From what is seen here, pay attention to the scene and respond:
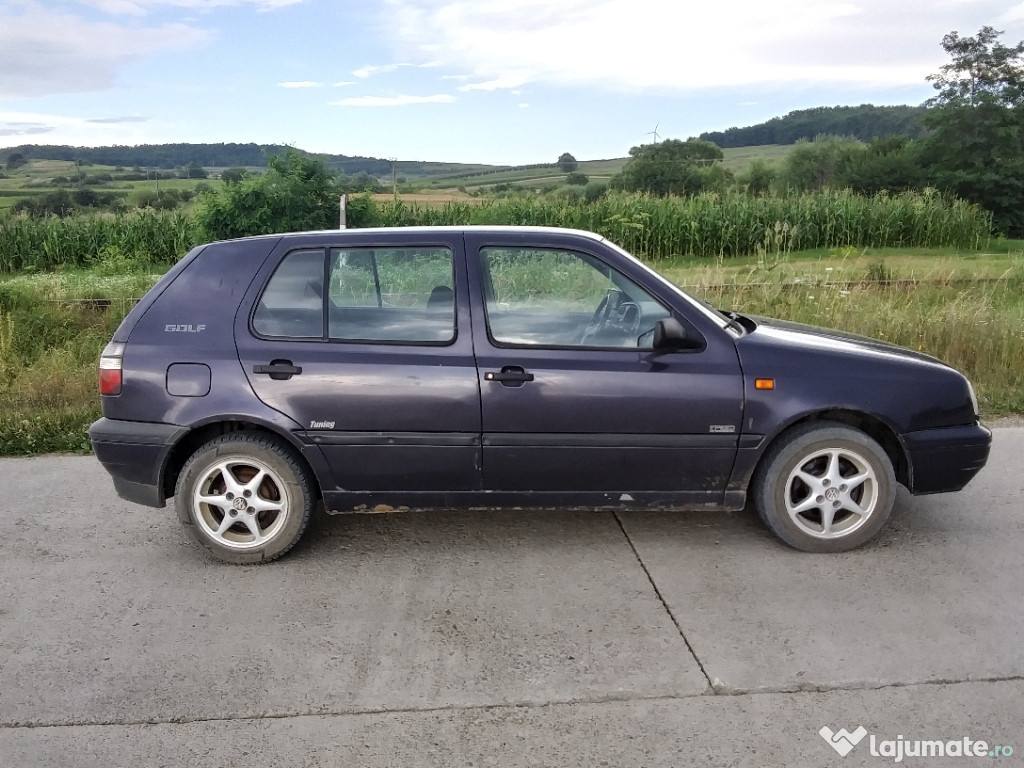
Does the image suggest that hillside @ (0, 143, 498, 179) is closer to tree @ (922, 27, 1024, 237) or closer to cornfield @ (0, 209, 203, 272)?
cornfield @ (0, 209, 203, 272)

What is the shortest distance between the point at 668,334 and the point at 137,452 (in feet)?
8.66

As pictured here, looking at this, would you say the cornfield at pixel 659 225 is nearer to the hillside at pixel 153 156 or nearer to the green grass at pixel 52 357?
the green grass at pixel 52 357

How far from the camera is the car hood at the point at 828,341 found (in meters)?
4.50

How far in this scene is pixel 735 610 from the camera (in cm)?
388

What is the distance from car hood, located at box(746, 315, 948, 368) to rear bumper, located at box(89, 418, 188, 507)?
301cm

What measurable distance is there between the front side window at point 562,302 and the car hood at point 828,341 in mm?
688

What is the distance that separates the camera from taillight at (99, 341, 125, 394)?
4.39 meters

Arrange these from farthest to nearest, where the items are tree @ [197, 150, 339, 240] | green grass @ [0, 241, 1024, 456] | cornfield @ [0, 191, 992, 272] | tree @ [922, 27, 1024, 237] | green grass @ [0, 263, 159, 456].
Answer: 1. tree @ [922, 27, 1024, 237]
2. cornfield @ [0, 191, 992, 272]
3. tree @ [197, 150, 339, 240]
4. green grass @ [0, 241, 1024, 456]
5. green grass @ [0, 263, 159, 456]

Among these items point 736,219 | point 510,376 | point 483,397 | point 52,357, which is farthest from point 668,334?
point 736,219

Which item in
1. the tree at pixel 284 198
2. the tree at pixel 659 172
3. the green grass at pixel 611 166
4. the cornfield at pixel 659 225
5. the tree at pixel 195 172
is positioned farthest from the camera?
the green grass at pixel 611 166

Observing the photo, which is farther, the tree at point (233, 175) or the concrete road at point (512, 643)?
the tree at point (233, 175)

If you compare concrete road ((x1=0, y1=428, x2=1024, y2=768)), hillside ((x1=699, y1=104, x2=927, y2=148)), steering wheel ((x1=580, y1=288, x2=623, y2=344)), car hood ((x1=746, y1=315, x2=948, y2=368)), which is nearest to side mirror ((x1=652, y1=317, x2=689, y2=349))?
steering wheel ((x1=580, y1=288, x2=623, y2=344))

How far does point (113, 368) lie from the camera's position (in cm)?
439

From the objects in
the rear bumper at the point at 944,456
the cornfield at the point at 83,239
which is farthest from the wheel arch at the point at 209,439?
the cornfield at the point at 83,239
